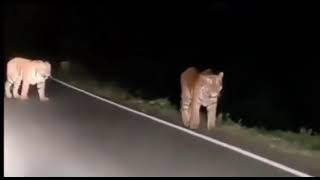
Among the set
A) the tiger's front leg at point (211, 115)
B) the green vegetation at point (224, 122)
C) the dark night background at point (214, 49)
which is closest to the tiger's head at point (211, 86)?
the tiger's front leg at point (211, 115)

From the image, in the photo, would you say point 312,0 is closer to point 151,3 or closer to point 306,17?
point 306,17

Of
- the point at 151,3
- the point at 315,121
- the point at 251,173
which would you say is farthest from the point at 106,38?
the point at 251,173

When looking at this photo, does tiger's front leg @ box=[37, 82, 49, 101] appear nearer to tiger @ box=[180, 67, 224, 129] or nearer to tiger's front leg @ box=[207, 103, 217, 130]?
tiger @ box=[180, 67, 224, 129]

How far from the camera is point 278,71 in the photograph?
25.7 metres

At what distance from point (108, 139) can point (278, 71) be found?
14282 mm

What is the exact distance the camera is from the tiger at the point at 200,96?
542 inches

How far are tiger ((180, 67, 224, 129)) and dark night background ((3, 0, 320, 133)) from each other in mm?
4244

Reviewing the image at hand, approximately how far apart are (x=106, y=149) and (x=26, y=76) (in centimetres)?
836

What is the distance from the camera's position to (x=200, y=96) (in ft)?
45.4

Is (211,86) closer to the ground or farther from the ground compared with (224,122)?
farther from the ground

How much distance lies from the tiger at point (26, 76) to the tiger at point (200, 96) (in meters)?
5.66

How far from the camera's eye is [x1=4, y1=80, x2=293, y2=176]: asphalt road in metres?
9.43

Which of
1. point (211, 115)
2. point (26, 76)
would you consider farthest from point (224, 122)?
point (26, 76)

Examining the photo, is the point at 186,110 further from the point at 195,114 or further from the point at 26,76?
the point at 26,76
